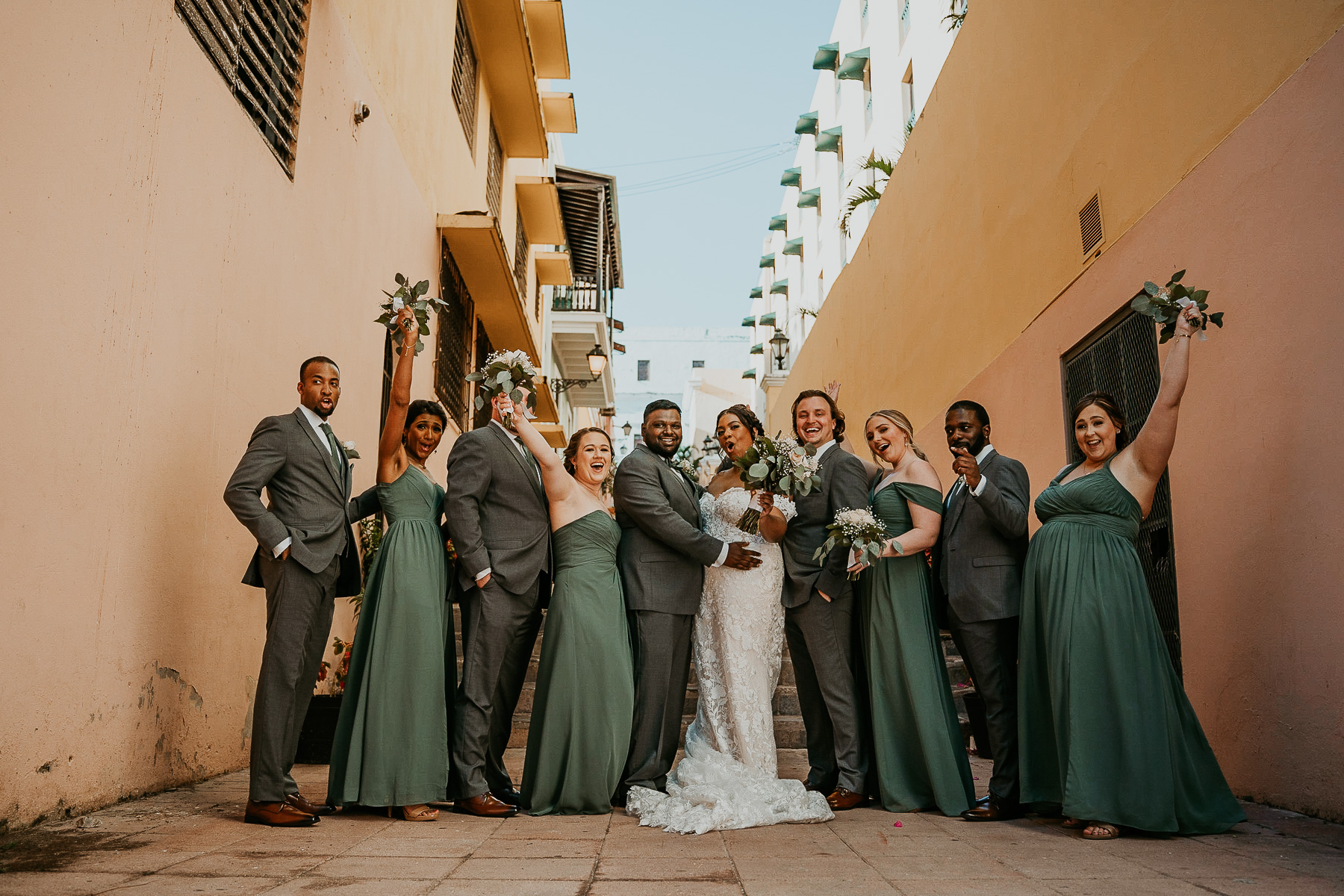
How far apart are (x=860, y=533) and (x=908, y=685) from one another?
86 cm

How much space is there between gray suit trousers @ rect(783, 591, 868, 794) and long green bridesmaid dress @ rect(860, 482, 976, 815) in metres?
0.10

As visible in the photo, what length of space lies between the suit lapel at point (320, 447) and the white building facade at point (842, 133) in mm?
10715

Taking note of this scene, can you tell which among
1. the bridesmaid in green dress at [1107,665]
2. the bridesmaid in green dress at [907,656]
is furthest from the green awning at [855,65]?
the bridesmaid in green dress at [1107,665]

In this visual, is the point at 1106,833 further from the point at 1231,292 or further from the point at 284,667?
the point at 284,667

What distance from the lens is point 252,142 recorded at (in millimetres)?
5723

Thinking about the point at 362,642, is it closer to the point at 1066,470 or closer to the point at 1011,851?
the point at 1011,851

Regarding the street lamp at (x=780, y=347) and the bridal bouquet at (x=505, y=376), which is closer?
the bridal bouquet at (x=505, y=376)

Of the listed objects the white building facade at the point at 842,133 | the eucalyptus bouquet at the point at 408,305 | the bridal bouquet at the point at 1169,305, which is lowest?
the bridal bouquet at the point at 1169,305

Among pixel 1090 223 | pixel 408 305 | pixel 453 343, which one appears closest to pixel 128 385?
pixel 408 305

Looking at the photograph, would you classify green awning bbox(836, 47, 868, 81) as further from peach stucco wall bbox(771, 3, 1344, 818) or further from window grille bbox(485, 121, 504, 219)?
peach stucco wall bbox(771, 3, 1344, 818)

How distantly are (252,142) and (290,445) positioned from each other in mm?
2247

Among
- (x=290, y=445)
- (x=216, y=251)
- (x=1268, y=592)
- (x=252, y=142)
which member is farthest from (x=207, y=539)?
(x=1268, y=592)

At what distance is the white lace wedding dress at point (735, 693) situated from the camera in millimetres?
4582

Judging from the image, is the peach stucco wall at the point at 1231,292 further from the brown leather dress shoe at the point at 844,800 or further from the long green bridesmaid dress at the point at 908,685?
the brown leather dress shoe at the point at 844,800
